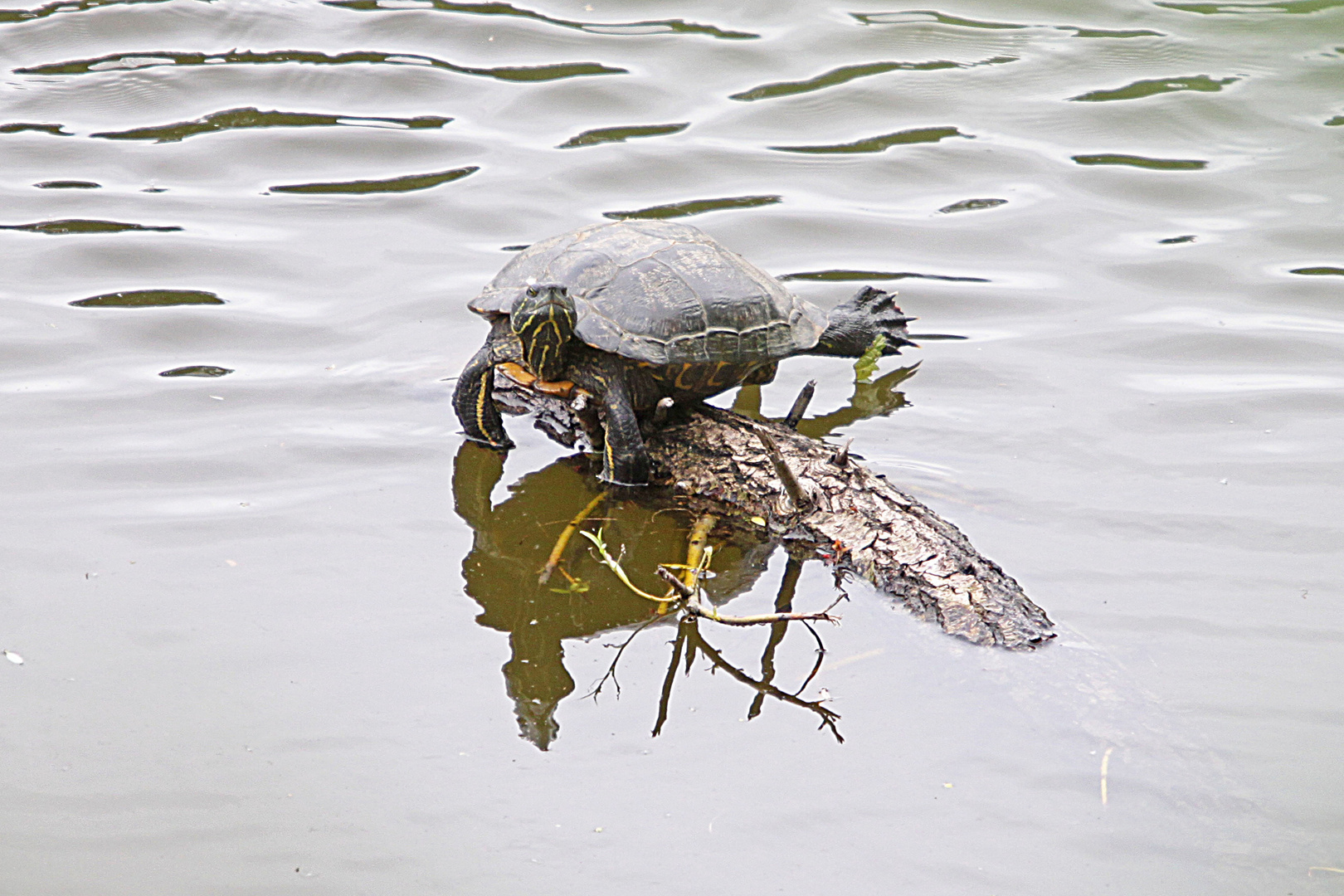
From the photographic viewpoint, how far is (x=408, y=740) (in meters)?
2.96

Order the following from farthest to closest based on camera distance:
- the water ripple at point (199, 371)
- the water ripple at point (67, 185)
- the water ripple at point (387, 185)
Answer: the water ripple at point (387, 185) → the water ripple at point (67, 185) → the water ripple at point (199, 371)

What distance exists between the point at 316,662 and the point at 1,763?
80cm

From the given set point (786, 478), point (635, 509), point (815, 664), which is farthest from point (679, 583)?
point (635, 509)

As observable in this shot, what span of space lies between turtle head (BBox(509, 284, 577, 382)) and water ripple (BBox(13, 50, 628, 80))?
4966 mm

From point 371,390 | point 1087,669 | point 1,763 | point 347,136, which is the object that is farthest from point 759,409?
point 347,136

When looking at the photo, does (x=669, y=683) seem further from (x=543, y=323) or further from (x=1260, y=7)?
(x=1260, y=7)

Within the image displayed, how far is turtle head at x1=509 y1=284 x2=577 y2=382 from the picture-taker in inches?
148

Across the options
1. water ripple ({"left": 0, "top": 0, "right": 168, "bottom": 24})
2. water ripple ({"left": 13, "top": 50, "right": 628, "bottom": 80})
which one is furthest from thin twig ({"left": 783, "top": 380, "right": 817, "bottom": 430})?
→ water ripple ({"left": 0, "top": 0, "right": 168, "bottom": 24})

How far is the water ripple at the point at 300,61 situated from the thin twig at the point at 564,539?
527 cm

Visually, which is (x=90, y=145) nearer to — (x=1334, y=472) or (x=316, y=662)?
(x=316, y=662)

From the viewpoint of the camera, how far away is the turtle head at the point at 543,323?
12.3 ft

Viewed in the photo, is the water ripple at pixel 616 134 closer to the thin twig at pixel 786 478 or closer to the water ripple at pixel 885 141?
the water ripple at pixel 885 141

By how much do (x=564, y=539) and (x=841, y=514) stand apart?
93 centimetres

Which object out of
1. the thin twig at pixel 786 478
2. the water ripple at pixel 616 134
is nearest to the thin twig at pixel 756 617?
the thin twig at pixel 786 478
